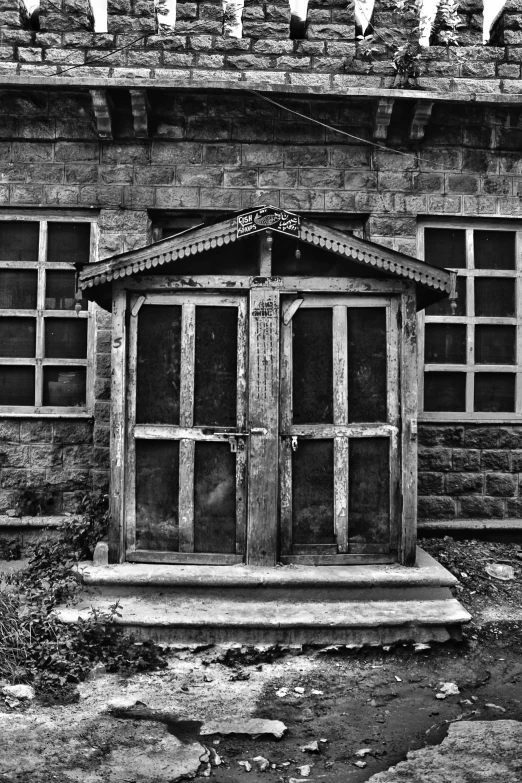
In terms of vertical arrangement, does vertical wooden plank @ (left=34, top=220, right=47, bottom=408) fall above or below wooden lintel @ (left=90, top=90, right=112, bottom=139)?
below

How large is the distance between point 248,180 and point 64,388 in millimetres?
3035

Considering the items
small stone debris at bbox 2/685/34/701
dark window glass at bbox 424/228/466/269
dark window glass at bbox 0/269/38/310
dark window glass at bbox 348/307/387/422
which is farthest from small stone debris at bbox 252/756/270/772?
dark window glass at bbox 424/228/466/269

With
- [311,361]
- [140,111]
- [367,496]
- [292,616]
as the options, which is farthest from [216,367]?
[140,111]

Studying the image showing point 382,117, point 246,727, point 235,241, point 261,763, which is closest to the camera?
point 261,763

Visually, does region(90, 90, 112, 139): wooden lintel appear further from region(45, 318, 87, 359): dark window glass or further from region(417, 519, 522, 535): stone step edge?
region(417, 519, 522, 535): stone step edge

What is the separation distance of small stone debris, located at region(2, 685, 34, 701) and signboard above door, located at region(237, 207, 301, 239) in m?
3.65

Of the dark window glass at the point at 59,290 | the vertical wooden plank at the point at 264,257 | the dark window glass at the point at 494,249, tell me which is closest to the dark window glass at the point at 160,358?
the vertical wooden plank at the point at 264,257

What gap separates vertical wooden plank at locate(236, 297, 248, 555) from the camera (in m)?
5.88

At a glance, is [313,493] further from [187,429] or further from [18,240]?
[18,240]

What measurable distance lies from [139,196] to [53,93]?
55.3 inches

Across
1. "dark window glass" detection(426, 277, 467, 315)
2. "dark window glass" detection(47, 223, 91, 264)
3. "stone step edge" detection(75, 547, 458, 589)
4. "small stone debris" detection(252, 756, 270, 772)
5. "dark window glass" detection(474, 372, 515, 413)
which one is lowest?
"small stone debris" detection(252, 756, 270, 772)

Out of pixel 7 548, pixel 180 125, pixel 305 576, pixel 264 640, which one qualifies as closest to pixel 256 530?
pixel 305 576

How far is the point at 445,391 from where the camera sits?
25.5 feet

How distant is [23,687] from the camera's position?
4.47m
